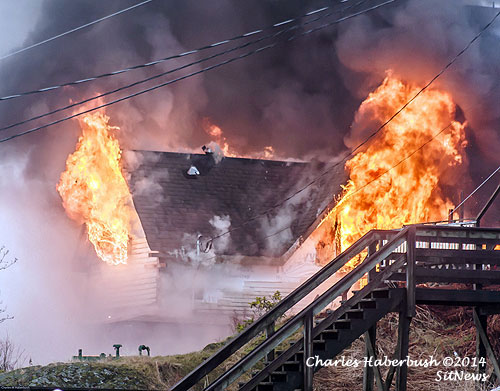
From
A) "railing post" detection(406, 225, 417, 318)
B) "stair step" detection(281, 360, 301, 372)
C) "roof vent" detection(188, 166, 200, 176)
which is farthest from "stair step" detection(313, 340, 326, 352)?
"roof vent" detection(188, 166, 200, 176)

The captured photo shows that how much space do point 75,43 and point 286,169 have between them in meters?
9.37

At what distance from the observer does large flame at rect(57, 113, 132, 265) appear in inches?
931

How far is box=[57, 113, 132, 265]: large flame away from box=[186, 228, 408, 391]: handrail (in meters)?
12.5

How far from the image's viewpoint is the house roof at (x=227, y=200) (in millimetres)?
24016

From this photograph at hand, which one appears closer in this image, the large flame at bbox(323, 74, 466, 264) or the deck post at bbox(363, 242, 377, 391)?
the deck post at bbox(363, 242, 377, 391)

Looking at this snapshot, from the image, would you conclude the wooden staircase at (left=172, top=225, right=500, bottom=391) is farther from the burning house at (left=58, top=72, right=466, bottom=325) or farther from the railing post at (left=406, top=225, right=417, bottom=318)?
the burning house at (left=58, top=72, right=466, bottom=325)

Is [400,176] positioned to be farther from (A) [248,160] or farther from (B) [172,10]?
(B) [172,10]

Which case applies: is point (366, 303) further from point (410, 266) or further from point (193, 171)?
point (193, 171)

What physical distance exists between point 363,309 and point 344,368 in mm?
3771

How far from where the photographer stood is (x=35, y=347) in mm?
23781

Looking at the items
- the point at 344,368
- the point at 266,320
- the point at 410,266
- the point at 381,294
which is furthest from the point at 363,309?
the point at 344,368

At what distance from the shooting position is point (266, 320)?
1131 centimetres

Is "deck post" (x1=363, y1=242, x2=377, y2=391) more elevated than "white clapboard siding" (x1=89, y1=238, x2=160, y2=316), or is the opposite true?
"white clapboard siding" (x1=89, y1=238, x2=160, y2=316)

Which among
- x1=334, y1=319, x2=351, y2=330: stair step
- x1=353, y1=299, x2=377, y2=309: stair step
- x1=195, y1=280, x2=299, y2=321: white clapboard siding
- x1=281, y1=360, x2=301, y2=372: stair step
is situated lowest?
x1=281, y1=360, x2=301, y2=372: stair step
